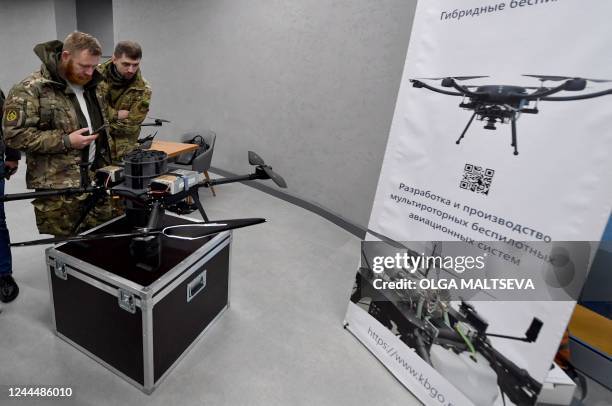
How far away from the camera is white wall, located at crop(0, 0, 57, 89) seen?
5.68m

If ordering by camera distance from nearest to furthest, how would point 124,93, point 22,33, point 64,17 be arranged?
point 124,93 < point 64,17 < point 22,33

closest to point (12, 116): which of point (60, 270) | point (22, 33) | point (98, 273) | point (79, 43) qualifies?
point (79, 43)

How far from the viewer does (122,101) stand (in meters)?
2.52

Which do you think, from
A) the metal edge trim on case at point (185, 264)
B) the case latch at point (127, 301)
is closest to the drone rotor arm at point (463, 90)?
the metal edge trim on case at point (185, 264)

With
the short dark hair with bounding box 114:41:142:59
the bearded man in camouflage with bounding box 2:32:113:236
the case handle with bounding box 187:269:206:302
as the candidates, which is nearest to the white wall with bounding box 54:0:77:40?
the short dark hair with bounding box 114:41:142:59

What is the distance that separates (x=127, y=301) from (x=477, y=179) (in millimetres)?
1538

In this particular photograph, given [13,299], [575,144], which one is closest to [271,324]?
[13,299]

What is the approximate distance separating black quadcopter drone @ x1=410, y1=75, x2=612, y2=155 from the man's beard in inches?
68.5

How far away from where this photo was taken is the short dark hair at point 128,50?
7.41 feet

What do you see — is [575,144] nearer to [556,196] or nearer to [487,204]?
[556,196]

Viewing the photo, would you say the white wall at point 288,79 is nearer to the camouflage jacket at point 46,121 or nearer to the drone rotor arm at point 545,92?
the drone rotor arm at point 545,92

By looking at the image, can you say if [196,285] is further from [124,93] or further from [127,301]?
[124,93]

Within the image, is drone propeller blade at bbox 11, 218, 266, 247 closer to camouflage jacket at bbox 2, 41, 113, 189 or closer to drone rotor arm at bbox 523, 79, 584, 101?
camouflage jacket at bbox 2, 41, 113, 189

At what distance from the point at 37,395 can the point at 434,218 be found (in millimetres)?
1912
